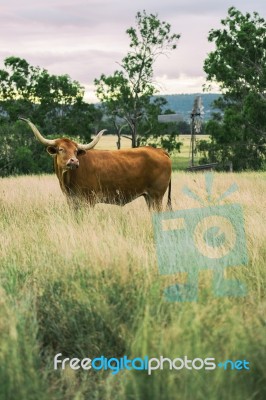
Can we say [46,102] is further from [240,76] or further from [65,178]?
[65,178]

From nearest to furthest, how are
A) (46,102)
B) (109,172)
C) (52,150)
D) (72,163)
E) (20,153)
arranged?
(72,163) → (52,150) → (109,172) → (20,153) → (46,102)

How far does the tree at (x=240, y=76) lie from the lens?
106ft

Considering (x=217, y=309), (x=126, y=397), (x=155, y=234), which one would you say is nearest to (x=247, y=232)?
(x=155, y=234)

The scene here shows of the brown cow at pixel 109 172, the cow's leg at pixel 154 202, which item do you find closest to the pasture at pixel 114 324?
the brown cow at pixel 109 172

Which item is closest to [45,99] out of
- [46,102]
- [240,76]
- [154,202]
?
[46,102]

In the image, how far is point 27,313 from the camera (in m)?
3.66

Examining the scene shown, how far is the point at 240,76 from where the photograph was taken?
3428 cm

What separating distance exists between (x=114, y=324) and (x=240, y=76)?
32.1 metres

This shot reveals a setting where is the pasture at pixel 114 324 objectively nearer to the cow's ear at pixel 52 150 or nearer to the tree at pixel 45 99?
the cow's ear at pixel 52 150

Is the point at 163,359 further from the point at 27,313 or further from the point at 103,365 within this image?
the point at 27,313

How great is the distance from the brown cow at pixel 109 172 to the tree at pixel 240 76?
22806 mm

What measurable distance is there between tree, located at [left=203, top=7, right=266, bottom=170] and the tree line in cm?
5

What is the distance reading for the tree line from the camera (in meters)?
32.9

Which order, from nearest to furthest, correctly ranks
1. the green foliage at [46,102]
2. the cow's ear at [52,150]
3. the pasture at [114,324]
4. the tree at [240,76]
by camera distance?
the pasture at [114,324] < the cow's ear at [52,150] < the tree at [240,76] < the green foliage at [46,102]
